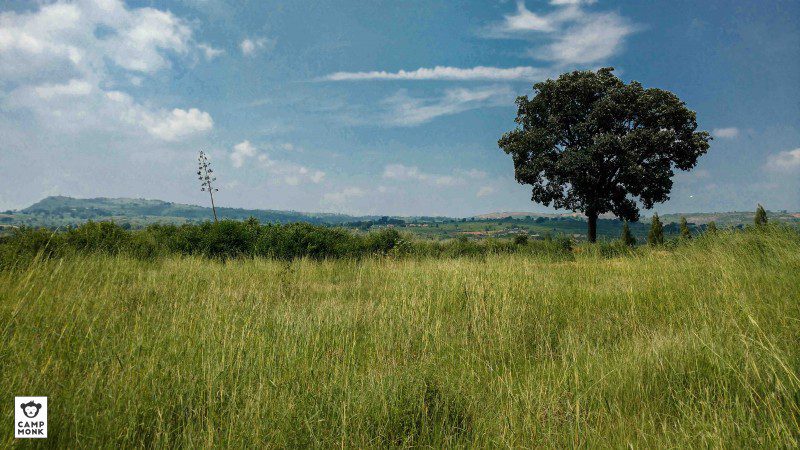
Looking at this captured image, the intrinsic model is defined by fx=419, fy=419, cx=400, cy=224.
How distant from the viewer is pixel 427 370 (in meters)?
3.83

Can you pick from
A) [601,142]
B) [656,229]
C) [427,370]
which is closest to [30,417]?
[427,370]

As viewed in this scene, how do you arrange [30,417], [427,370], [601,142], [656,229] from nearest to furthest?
[30,417], [427,370], [601,142], [656,229]

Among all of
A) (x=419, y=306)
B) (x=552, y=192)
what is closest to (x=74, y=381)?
(x=419, y=306)

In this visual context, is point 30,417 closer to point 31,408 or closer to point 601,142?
point 31,408

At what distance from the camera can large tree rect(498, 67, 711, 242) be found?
2567 centimetres

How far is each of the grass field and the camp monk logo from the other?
6 cm

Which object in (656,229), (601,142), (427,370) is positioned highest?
(601,142)

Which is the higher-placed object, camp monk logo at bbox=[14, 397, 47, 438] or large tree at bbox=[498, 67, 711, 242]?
large tree at bbox=[498, 67, 711, 242]

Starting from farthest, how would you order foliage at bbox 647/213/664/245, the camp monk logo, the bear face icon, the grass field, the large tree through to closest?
foliage at bbox 647/213/664/245 < the large tree < the grass field < the bear face icon < the camp monk logo

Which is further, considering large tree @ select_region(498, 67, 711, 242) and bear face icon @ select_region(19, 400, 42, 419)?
large tree @ select_region(498, 67, 711, 242)

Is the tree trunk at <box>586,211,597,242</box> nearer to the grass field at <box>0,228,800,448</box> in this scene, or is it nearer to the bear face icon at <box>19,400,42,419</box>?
the grass field at <box>0,228,800,448</box>

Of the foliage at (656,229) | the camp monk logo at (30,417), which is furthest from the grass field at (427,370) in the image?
the foliage at (656,229)

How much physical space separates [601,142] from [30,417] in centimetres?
2748

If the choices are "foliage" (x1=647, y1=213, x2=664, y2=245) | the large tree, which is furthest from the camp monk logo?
"foliage" (x1=647, y1=213, x2=664, y2=245)
